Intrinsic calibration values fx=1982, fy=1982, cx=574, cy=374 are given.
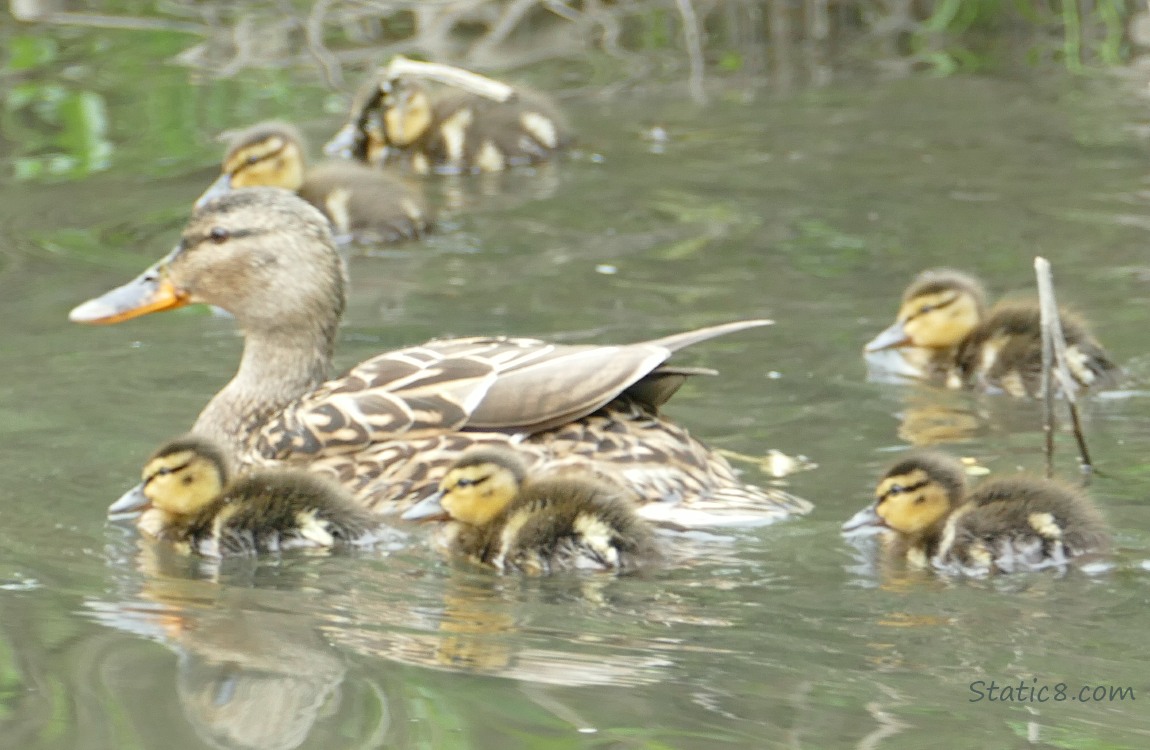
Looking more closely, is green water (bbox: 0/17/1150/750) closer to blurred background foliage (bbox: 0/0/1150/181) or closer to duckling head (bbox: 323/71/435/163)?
blurred background foliage (bbox: 0/0/1150/181)

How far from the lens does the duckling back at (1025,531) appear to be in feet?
11.4

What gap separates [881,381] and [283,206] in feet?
4.98

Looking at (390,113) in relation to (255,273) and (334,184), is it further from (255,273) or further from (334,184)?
(255,273)

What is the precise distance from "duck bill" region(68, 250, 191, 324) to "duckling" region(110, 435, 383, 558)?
67 cm

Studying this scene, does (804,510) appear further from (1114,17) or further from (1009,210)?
(1114,17)

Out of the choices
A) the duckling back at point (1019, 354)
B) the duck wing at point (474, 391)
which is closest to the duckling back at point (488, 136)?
the duckling back at point (1019, 354)

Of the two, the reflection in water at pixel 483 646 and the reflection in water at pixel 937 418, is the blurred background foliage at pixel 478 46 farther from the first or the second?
the reflection in water at pixel 483 646

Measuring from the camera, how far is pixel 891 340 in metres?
4.96

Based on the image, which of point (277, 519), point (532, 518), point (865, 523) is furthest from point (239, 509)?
point (865, 523)

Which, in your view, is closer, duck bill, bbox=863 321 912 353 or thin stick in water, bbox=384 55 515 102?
duck bill, bbox=863 321 912 353

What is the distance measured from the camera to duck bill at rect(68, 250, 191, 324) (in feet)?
14.4

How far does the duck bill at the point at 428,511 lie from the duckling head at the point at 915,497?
2.53 ft

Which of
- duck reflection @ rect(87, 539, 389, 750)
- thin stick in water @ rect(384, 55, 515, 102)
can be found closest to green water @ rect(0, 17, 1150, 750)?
duck reflection @ rect(87, 539, 389, 750)

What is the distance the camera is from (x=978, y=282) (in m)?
5.20
